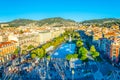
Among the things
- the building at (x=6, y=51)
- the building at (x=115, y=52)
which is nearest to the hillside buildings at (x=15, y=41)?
the building at (x=6, y=51)

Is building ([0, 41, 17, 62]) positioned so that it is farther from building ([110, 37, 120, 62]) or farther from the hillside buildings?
building ([110, 37, 120, 62])

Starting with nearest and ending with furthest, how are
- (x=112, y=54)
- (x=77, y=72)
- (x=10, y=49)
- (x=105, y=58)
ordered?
(x=77, y=72) → (x=112, y=54) → (x=105, y=58) → (x=10, y=49)

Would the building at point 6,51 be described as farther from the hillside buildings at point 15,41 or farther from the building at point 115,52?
the building at point 115,52

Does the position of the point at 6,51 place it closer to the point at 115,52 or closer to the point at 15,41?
the point at 15,41

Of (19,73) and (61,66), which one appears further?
(61,66)

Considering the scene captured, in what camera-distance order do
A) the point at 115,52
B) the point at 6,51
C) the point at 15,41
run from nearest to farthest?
1. the point at 115,52
2. the point at 6,51
3. the point at 15,41

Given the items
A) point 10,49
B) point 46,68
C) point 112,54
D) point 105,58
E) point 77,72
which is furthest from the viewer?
point 10,49

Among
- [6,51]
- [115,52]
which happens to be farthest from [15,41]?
[115,52]

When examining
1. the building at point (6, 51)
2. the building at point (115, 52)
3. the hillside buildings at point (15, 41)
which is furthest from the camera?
the hillside buildings at point (15, 41)

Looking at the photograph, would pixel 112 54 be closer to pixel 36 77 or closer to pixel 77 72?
pixel 77 72

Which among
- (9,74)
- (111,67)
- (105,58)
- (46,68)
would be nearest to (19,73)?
(9,74)

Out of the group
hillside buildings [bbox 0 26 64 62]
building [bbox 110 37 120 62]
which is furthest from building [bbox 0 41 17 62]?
building [bbox 110 37 120 62]
